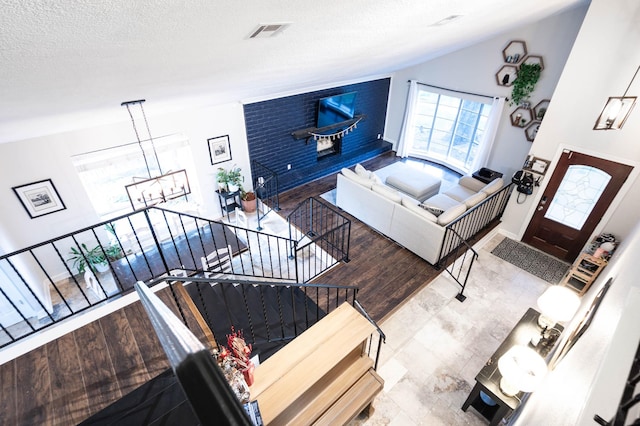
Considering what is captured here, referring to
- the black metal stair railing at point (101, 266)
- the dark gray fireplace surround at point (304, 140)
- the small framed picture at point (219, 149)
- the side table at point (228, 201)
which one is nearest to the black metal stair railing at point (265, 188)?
the dark gray fireplace surround at point (304, 140)

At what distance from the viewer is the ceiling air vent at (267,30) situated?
4.99 feet

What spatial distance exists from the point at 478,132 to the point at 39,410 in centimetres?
808

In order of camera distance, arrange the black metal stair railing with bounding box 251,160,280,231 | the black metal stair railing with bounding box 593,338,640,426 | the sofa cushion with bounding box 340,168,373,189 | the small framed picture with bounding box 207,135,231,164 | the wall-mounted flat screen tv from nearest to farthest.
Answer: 1. the black metal stair railing with bounding box 593,338,640,426
2. the sofa cushion with bounding box 340,168,373,189
3. the small framed picture with bounding box 207,135,231,164
4. the black metal stair railing with bounding box 251,160,280,231
5. the wall-mounted flat screen tv

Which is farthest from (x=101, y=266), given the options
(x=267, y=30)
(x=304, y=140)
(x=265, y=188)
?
(x=267, y=30)

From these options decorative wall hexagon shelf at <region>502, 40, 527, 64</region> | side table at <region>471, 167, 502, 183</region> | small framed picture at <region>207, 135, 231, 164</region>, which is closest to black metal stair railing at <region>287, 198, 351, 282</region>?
small framed picture at <region>207, 135, 231, 164</region>

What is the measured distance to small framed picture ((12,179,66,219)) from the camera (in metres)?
4.17

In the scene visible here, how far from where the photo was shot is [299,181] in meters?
7.00

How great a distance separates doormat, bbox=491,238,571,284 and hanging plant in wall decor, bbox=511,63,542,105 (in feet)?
9.15

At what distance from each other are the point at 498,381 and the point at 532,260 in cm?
305

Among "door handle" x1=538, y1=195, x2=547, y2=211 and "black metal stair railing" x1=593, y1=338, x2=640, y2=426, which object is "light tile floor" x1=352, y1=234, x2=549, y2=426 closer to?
"door handle" x1=538, y1=195, x2=547, y2=211

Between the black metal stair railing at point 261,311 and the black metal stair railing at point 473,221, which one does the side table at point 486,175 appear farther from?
the black metal stair railing at point 261,311

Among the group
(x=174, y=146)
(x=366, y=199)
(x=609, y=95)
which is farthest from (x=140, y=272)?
(x=609, y=95)

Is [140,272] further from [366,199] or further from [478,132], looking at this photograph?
[478,132]

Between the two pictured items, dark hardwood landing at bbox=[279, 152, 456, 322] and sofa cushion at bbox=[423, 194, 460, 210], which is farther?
sofa cushion at bbox=[423, 194, 460, 210]
